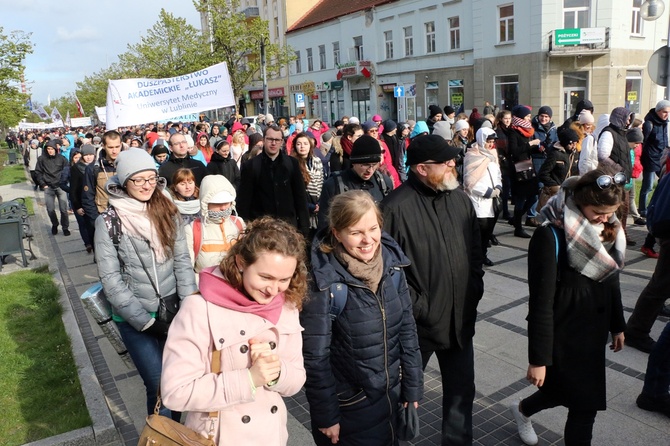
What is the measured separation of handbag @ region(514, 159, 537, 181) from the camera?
28.8 ft

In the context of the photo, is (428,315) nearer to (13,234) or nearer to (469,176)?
(469,176)

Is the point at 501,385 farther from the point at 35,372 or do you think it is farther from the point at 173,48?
the point at 173,48

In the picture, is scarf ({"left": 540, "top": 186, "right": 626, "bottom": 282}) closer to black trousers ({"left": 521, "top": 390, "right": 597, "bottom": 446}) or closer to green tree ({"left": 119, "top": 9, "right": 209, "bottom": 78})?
black trousers ({"left": 521, "top": 390, "right": 597, "bottom": 446})

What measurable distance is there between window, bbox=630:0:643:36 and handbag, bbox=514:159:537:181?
2126 centimetres

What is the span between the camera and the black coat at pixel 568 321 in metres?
2.93

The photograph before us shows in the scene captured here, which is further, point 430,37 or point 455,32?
point 430,37

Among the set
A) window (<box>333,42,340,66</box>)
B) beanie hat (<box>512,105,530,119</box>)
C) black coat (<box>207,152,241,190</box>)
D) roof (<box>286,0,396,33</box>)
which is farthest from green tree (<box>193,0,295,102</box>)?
black coat (<box>207,152,241,190</box>)

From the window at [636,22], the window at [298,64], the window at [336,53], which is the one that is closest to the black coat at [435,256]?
the window at [636,22]

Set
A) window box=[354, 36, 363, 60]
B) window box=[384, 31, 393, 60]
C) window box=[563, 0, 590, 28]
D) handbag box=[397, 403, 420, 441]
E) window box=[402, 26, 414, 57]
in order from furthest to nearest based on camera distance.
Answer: window box=[354, 36, 363, 60] → window box=[384, 31, 393, 60] → window box=[402, 26, 414, 57] → window box=[563, 0, 590, 28] → handbag box=[397, 403, 420, 441]

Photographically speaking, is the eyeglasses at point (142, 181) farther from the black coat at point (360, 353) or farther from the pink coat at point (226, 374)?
the pink coat at point (226, 374)

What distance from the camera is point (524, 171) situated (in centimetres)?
879

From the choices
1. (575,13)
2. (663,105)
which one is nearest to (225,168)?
(663,105)

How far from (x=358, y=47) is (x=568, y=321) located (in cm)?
3699

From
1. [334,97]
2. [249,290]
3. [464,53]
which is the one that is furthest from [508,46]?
[249,290]
